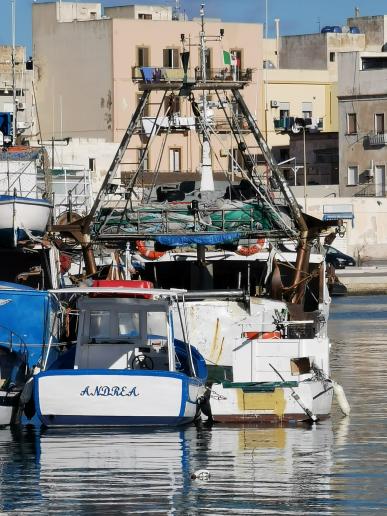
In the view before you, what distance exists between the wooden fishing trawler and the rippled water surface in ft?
1.88

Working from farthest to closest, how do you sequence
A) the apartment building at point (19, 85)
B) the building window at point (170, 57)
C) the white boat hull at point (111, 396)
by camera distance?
the building window at point (170, 57) < the apartment building at point (19, 85) < the white boat hull at point (111, 396)

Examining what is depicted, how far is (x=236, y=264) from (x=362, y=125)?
4235cm

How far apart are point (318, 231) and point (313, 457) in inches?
561

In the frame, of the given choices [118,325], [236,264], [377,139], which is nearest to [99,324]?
[118,325]

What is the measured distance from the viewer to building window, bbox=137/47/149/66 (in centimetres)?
8269

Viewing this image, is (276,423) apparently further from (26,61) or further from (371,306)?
(26,61)

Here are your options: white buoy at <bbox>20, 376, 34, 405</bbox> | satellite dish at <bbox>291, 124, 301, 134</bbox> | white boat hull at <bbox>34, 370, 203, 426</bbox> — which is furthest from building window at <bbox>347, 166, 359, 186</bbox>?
white boat hull at <bbox>34, 370, 203, 426</bbox>

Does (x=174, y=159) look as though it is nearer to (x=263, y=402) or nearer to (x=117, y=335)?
(x=117, y=335)

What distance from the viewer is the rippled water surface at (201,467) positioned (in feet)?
58.0

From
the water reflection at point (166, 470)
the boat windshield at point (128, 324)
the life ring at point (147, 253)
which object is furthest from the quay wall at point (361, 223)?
the water reflection at point (166, 470)

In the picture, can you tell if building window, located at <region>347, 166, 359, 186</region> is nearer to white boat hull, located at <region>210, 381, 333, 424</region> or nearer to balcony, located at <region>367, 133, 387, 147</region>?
balcony, located at <region>367, 133, 387, 147</region>

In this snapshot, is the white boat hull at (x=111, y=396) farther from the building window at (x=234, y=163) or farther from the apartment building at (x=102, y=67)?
the apartment building at (x=102, y=67)

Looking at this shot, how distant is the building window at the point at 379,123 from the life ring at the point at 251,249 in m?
42.8

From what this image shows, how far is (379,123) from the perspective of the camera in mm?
80438
